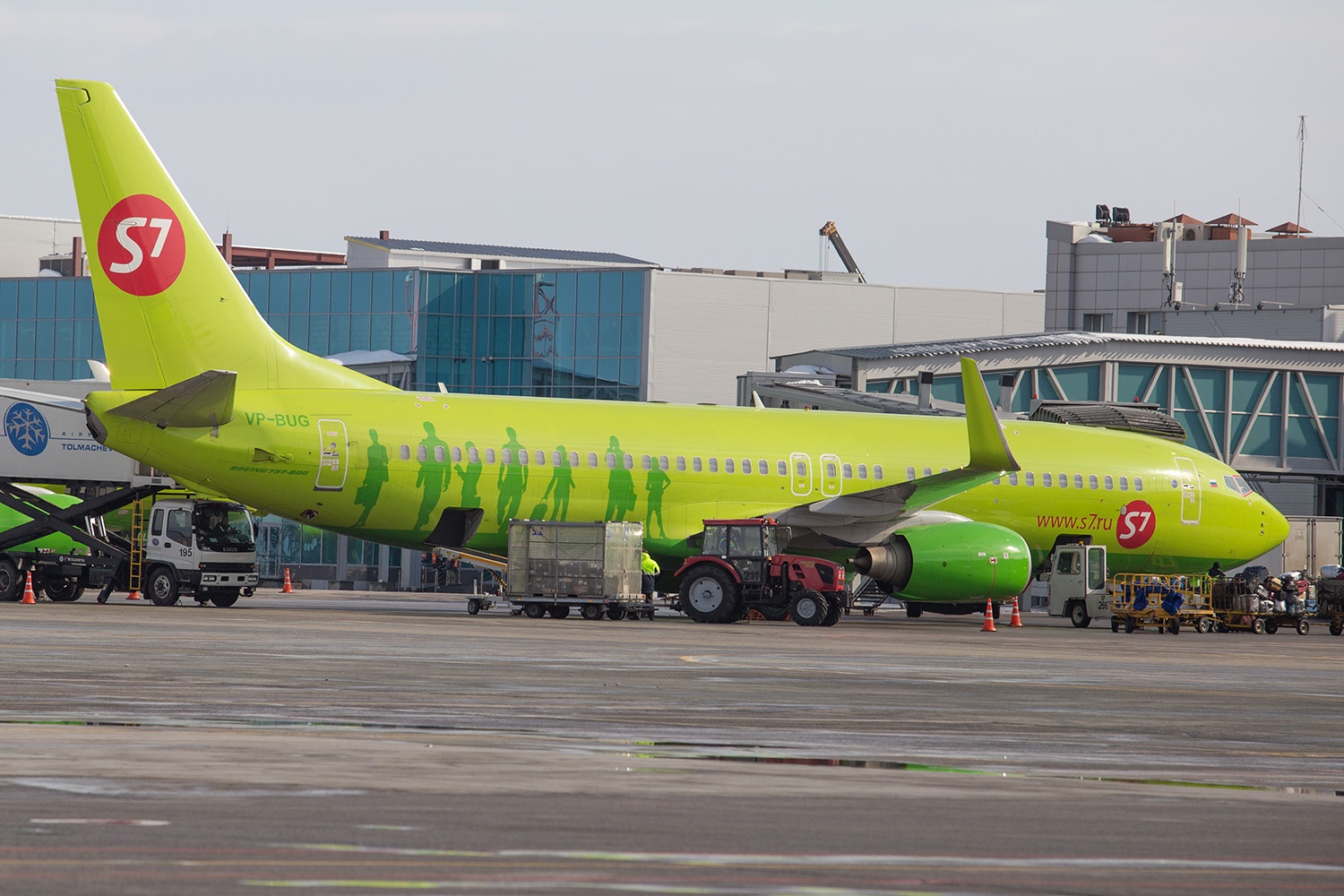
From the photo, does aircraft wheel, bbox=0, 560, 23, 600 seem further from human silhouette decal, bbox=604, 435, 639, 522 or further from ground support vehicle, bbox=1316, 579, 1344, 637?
ground support vehicle, bbox=1316, 579, 1344, 637

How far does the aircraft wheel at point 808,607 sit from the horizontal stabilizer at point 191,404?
35.3ft

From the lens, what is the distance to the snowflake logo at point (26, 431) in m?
39.5

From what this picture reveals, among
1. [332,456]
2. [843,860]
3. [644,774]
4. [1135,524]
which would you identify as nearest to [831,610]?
[1135,524]

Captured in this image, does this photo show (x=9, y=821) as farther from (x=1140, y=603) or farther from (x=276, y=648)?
(x=1140, y=603)

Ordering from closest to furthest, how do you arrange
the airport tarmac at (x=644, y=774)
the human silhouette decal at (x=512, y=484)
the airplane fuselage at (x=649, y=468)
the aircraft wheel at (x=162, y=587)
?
the airport tarmac at (x=644, y=774), the airplane fuselage at (x=649, y=468), the human silhouette decal at (x=512, y=484), the aircraft wheel at (x=162, y=587)

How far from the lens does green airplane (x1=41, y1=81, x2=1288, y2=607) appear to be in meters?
31.6

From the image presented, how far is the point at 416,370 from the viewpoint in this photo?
250ft

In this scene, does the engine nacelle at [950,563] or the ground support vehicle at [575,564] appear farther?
the engine nacelle at [950,563]

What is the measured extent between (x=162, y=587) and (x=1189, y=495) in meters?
21.8

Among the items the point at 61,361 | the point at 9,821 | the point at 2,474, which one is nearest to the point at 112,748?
the point at 9,821

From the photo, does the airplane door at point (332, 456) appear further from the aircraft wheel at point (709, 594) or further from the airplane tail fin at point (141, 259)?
the aircraft wheel at point (709, 594)

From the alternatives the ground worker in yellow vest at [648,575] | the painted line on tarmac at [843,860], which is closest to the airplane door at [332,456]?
the ground worker in yellow vest at [648,575]

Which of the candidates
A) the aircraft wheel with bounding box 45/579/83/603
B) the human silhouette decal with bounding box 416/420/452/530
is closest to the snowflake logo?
the aircraft wheel with bounding box 45/579/83/603

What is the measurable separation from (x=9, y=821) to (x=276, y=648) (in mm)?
13630
